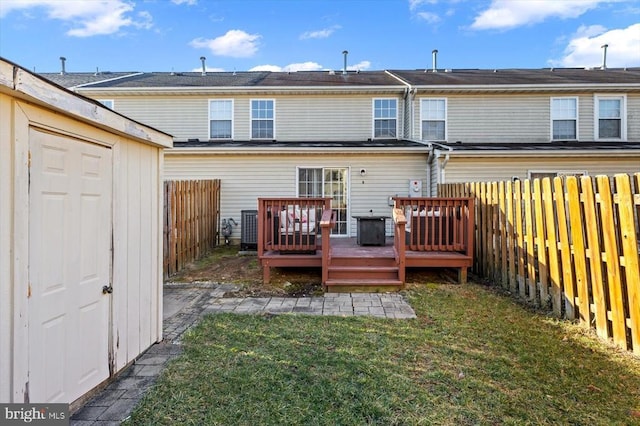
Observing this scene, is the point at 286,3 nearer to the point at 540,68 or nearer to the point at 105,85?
the point at 105,85

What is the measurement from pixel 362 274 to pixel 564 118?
10.2 metres

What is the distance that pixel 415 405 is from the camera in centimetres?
259

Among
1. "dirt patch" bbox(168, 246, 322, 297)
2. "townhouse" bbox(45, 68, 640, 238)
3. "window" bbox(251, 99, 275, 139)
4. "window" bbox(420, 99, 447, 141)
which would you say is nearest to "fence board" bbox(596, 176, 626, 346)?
"dirt patch" bbox(168, 246, 322, 297)

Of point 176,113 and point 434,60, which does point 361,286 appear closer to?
point 176,113

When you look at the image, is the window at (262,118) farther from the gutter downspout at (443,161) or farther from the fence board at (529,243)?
the fence board at (529,243)

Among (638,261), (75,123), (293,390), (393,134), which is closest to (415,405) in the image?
(293,390)

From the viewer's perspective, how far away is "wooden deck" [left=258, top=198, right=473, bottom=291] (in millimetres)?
5988

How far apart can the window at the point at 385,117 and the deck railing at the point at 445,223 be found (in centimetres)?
569

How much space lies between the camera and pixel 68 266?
2.50 meters

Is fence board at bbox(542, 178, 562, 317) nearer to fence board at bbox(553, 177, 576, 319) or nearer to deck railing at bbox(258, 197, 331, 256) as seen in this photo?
fence board at bbox(553, 177, 576, 319)

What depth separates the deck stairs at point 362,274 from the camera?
5902 mm

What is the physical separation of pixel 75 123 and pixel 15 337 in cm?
151

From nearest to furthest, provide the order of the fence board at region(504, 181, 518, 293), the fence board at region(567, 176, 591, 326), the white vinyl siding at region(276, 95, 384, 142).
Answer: the fence board at region(567, 176, 591, 326), the fence board at region(504, 181, 518, 293), the white vinyl siding at region(276, 95, 384, 142)

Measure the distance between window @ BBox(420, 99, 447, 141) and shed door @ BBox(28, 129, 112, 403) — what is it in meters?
10.5
